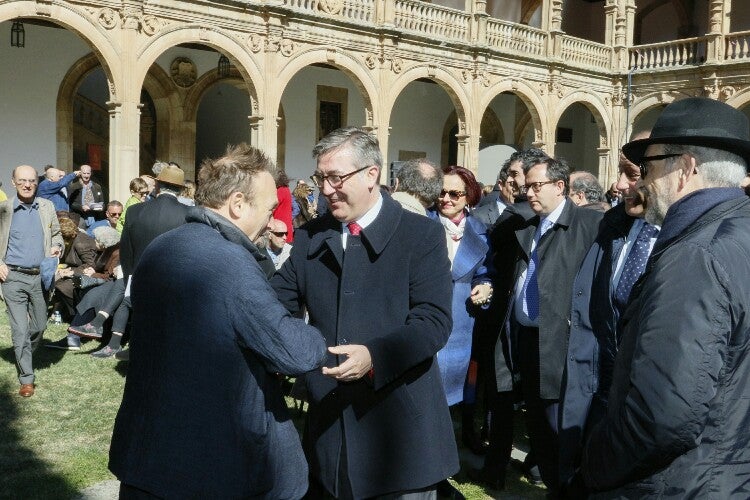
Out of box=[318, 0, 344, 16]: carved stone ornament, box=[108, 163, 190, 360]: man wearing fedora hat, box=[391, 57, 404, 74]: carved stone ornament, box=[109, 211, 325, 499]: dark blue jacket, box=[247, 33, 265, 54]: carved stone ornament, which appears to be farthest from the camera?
box=[391, 57, 404, 74]: carved stone ornament

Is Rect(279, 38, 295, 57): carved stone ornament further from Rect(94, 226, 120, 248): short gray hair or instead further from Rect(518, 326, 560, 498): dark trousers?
Rect(518, 326, 560, 498): dark trousers

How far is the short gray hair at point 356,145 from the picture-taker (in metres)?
2.85

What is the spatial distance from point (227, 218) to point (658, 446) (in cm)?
143

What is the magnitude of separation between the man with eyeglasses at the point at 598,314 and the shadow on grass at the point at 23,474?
115 inches

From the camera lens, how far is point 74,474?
470 centimetres

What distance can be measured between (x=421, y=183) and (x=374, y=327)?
181 cm

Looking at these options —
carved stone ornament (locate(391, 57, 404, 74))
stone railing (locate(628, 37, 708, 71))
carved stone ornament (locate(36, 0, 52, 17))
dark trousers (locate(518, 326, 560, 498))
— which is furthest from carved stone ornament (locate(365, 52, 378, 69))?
dark trousers (locate(518, 326, 560, 498))

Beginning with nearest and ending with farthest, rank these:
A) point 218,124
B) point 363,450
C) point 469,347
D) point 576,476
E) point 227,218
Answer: point 227,218
point 363,450
point 576,476
point 469,347
point 218,124

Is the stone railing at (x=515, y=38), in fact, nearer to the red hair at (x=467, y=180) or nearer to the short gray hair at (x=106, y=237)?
the short gray hair at (x=106, y=237)

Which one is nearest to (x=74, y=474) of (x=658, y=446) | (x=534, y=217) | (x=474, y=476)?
(x=474, y=476)

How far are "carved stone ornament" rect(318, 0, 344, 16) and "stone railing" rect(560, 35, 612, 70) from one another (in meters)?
7.57

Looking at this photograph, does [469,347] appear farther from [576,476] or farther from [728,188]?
[728,188]

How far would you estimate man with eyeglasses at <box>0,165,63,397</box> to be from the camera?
6402 mm

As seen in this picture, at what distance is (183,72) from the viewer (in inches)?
718
